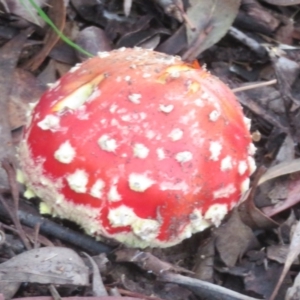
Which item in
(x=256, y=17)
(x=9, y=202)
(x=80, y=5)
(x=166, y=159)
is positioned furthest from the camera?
(x=256, y=17)

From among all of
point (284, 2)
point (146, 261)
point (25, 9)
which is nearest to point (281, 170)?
point (146, 261)

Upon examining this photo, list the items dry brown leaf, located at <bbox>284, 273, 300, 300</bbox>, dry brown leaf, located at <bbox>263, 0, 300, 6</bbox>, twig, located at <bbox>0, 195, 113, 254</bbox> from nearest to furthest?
dry brown leaf, located at <bbox>284, 273, 300, 300</bbox>, twig, located at <bbox>0, 195, 113, 254</bbox>, dry brown leaf, located at <bbox>263, 0, 300, 6</bbox>

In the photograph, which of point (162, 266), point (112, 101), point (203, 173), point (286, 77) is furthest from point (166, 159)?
point (286, 77)

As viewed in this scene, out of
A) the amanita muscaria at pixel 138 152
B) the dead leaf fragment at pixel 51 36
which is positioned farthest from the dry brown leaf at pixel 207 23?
the amanita muscaria at pixel 138 152

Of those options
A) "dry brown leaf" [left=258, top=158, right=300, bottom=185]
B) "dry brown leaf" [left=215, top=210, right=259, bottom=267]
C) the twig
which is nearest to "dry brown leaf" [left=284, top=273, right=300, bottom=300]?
"dry brown leaf" [left=215, top=210, right=259, bottom=267]

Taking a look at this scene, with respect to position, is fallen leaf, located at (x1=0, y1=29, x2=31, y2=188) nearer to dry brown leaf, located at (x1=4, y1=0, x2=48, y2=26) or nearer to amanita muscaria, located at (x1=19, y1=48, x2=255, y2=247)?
dry brown leaf, located at (x1=4, y1=0, x2=48, y2=26)

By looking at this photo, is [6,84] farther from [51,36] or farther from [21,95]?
[51,36]

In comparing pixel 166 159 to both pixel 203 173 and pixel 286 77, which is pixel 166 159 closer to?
pixel 203 173
